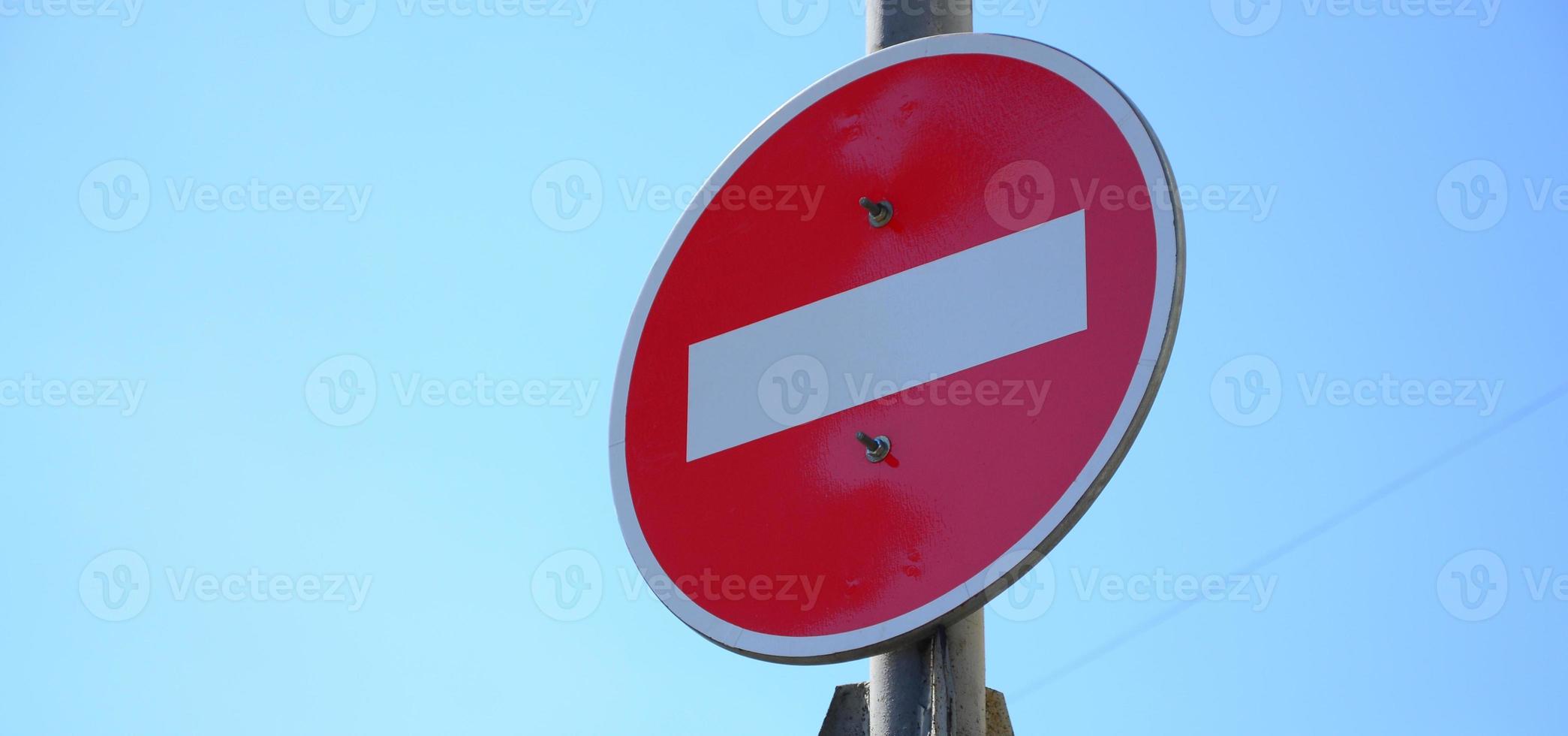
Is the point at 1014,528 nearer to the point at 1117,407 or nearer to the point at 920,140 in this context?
the point at 1117,407

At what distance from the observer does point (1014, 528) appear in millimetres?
1913

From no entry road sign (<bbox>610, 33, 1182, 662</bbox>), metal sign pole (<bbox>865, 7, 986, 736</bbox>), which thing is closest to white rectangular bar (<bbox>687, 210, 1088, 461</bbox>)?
no entry road sign (<bbox>610, 33, 1182, 662</bbox>)

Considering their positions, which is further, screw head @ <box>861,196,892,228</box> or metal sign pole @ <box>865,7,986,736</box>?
screw head @ <box>861,196,892,228</box>

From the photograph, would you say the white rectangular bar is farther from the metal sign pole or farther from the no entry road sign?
the metal sign pole

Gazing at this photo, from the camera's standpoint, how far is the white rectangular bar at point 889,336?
2041mm

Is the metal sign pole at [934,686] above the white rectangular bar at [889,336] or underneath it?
underneath

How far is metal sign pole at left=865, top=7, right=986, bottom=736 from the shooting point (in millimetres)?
1998

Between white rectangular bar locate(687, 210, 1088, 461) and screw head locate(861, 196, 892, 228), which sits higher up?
screw head locate(861, 196, 892, 228)

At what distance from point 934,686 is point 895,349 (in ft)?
1.47

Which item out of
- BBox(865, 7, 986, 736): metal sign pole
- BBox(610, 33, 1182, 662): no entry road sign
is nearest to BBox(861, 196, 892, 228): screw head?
BBox(610, 33, 1182, 662): no entry road sign

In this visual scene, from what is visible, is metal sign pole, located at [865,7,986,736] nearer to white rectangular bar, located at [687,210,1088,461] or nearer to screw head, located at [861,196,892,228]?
white rectangular bar, located at [687,210,1088,461]

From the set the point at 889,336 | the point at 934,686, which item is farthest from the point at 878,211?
the point at 934,686

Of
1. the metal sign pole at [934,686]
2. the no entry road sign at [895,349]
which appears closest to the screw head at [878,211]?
the no entry road sign at [895,349]

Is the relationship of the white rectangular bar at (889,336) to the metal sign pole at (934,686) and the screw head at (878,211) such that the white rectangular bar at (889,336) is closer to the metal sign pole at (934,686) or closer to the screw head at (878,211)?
the screw head at (878,211)
